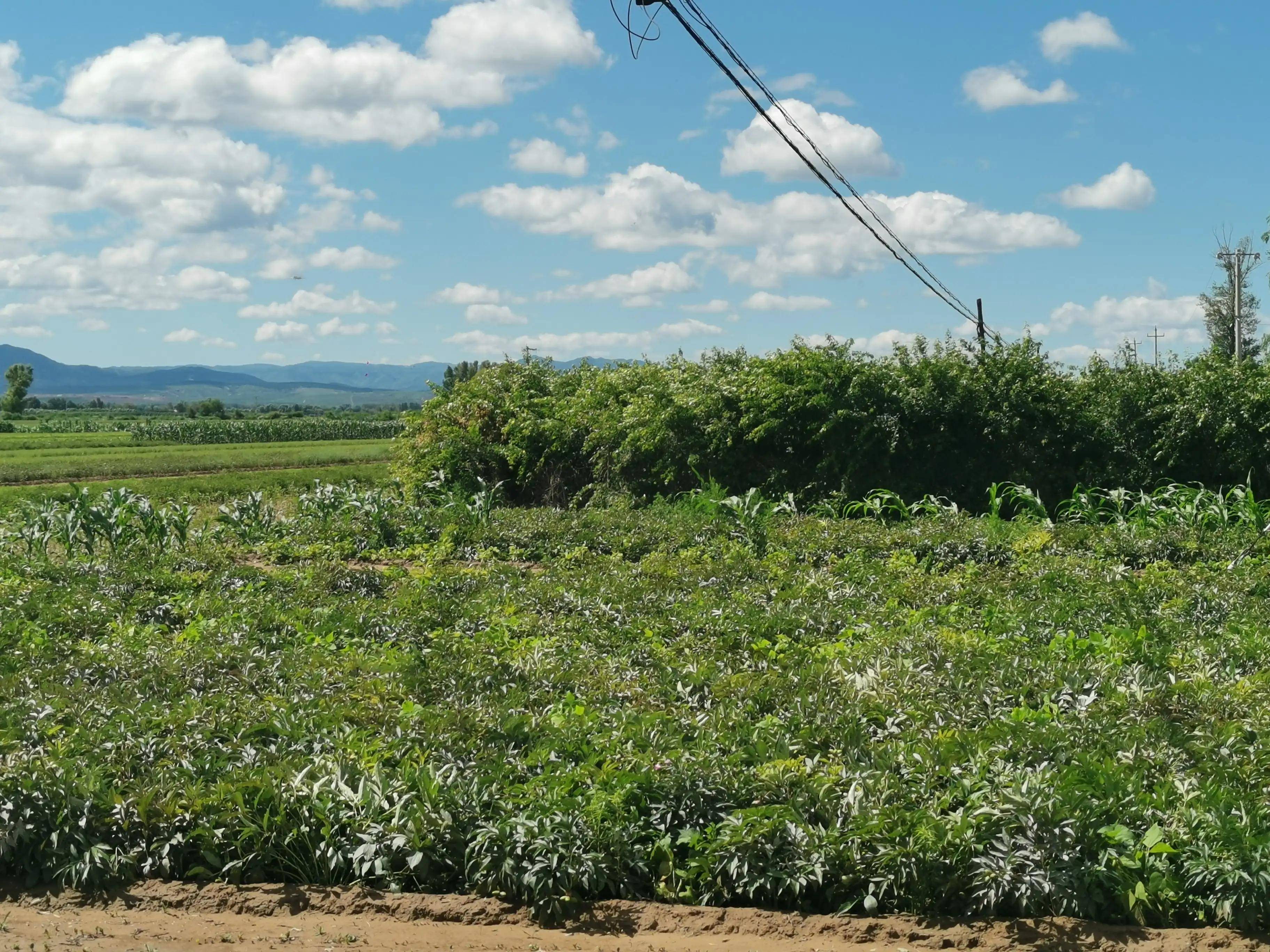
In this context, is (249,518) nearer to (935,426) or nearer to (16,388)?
(935,426)

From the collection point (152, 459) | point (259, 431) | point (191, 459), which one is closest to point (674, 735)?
point (191, 459)

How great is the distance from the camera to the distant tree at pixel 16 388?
11631 centimetres

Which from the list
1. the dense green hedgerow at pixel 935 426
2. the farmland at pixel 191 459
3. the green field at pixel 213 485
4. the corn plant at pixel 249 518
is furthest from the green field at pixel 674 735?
the farmland at pixel 191 459

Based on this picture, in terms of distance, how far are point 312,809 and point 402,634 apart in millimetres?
3114

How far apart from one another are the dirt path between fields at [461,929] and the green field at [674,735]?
0.10m

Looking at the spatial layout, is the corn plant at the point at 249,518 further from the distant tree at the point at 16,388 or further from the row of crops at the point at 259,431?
the distant tree at the point at 16,388

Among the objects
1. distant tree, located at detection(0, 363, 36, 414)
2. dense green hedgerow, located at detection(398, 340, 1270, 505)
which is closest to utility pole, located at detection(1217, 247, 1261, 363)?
dense green hedgerow, located at detection(398, 340, 1270, 505)

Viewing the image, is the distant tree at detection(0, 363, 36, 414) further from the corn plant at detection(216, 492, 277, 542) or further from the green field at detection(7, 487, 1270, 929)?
the green field at detection(7, 487, 1270, 929)

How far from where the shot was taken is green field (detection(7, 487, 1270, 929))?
451cm

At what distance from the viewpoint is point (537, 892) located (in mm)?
4551

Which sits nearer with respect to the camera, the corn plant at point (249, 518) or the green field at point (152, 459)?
the corn plant at point (249, 518)

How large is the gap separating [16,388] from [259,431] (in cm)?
6543

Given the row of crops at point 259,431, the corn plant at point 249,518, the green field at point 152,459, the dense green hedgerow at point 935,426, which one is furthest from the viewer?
the row of crops at point 259,431

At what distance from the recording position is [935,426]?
49.7 ft
